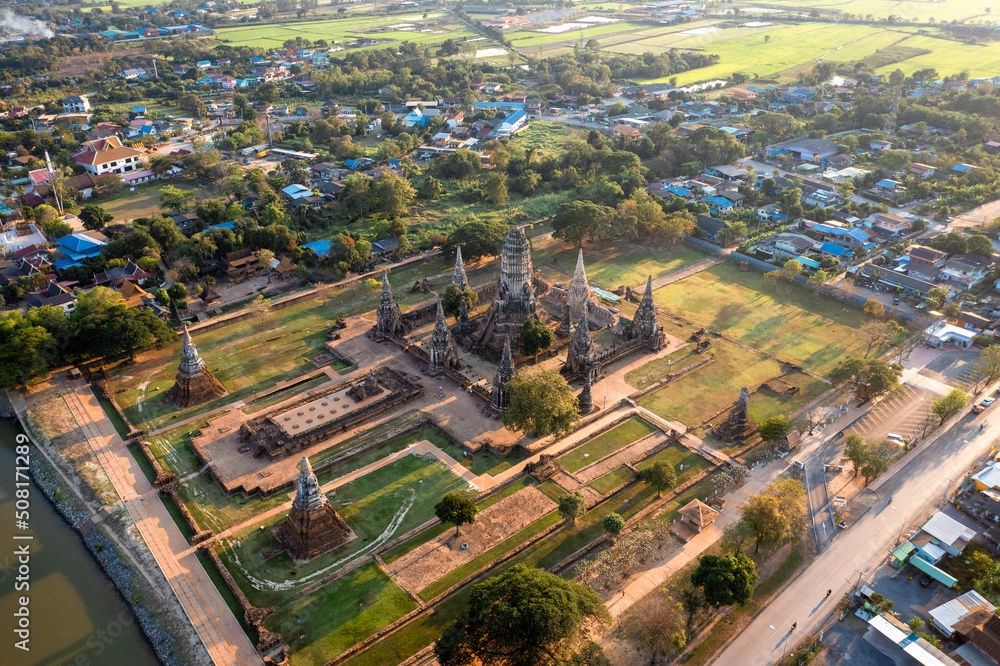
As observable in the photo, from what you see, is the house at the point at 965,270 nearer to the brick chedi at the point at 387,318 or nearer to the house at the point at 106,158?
the brick chedi at the point at 387,318

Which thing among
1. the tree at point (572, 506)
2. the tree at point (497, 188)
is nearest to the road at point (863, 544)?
the tree at point (572, 506)

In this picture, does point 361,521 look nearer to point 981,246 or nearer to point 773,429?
point 773,429

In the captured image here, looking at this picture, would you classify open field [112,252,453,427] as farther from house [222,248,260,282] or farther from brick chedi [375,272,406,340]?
house [222,248,260,282]

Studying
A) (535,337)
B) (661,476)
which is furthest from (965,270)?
(661,476)

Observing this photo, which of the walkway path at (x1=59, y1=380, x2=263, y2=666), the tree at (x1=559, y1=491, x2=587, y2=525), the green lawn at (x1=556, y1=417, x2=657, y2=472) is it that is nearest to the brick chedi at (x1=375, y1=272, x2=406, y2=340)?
the green lawn at (x1=556, y1=417, x2=657, y2=472)

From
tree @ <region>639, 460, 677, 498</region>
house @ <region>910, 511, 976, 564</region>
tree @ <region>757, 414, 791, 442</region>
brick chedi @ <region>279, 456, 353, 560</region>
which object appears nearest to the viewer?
brick chedi @ <region>279, 456, 353, 560</region>
